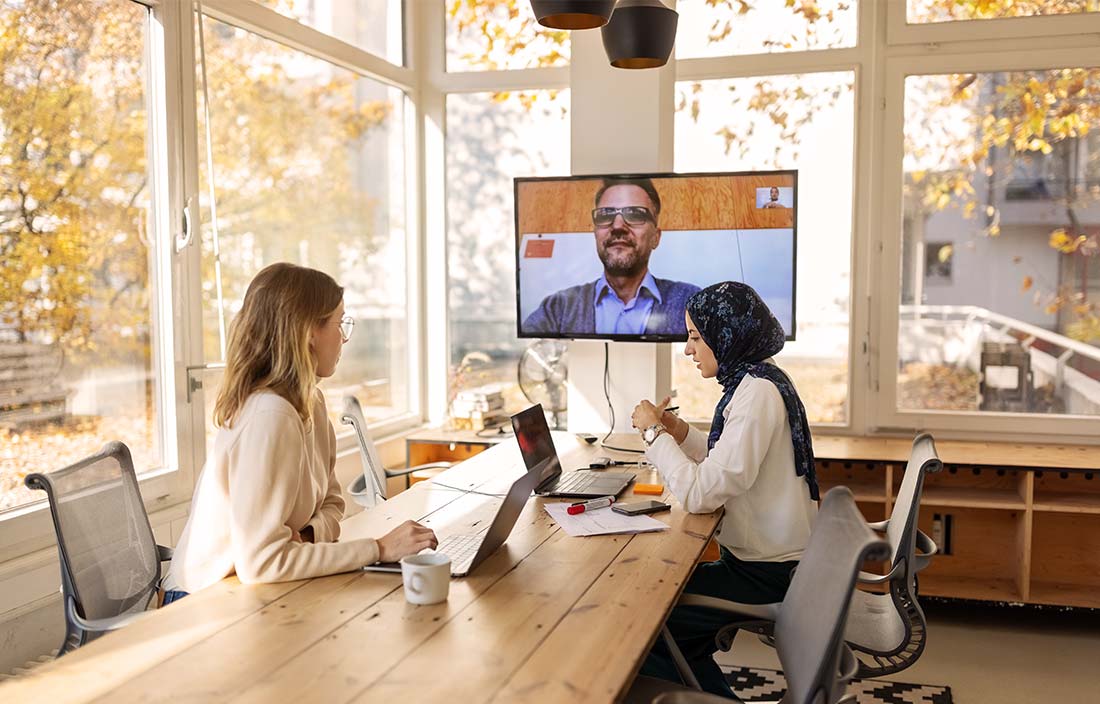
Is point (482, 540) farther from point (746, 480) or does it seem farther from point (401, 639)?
point (746, 480)

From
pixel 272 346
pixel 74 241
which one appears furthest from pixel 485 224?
Answer: pixel 272 346

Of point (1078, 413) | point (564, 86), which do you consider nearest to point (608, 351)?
point (564, 86)

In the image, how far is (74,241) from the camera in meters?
3.10

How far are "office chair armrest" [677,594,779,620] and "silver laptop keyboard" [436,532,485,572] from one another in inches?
18.6

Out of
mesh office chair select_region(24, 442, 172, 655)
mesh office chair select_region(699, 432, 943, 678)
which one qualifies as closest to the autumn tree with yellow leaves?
mesh office chair select_region(24, 442, 172, 655)

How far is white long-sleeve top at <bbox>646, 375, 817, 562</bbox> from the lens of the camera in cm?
266

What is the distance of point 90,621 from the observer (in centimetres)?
221

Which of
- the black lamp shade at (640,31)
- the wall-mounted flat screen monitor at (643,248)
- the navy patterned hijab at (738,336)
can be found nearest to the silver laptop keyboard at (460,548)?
the navy patterned hijab at (738,336)

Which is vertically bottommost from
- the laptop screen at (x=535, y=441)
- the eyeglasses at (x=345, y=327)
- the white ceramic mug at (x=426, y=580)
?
the white ceramic mug at (x=426, y=580)

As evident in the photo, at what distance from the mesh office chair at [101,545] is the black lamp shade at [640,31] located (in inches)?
75.5

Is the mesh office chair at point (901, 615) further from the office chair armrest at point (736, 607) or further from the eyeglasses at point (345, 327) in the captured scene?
the eyeglasses at point (345, 327)

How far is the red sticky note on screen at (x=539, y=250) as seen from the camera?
4387 mm

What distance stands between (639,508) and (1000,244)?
2.61 metres

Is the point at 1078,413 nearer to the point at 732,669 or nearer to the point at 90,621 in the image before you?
the point at 732,669
